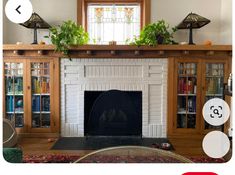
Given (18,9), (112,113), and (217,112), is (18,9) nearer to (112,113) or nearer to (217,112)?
(217,112)

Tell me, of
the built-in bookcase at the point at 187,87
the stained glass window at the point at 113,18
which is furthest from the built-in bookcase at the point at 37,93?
the built-in bookcase at the point at 187,87

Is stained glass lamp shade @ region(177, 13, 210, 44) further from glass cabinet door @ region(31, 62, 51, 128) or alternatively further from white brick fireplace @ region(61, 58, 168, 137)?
glass cabinet door @ region(31, 62, 51, 128)

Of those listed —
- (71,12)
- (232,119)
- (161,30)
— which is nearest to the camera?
(232,119)

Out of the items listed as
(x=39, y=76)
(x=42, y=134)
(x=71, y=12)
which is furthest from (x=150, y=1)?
(x=42, y=134)

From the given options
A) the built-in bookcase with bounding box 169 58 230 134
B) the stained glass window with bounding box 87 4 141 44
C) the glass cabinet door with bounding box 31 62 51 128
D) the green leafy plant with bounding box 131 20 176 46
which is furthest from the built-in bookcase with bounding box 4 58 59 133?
the built-in bookcase with bounding box 169 58 230 134

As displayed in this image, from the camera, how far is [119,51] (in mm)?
1230

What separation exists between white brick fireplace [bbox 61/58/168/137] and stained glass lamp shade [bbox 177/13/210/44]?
229 millimetres

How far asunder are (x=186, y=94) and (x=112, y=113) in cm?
36

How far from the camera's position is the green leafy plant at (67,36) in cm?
101

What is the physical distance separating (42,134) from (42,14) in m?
0.58

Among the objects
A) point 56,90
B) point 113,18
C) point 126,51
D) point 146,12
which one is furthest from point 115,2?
point 56,90

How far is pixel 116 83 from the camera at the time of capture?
1.25 metres

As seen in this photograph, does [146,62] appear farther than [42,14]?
Yes
